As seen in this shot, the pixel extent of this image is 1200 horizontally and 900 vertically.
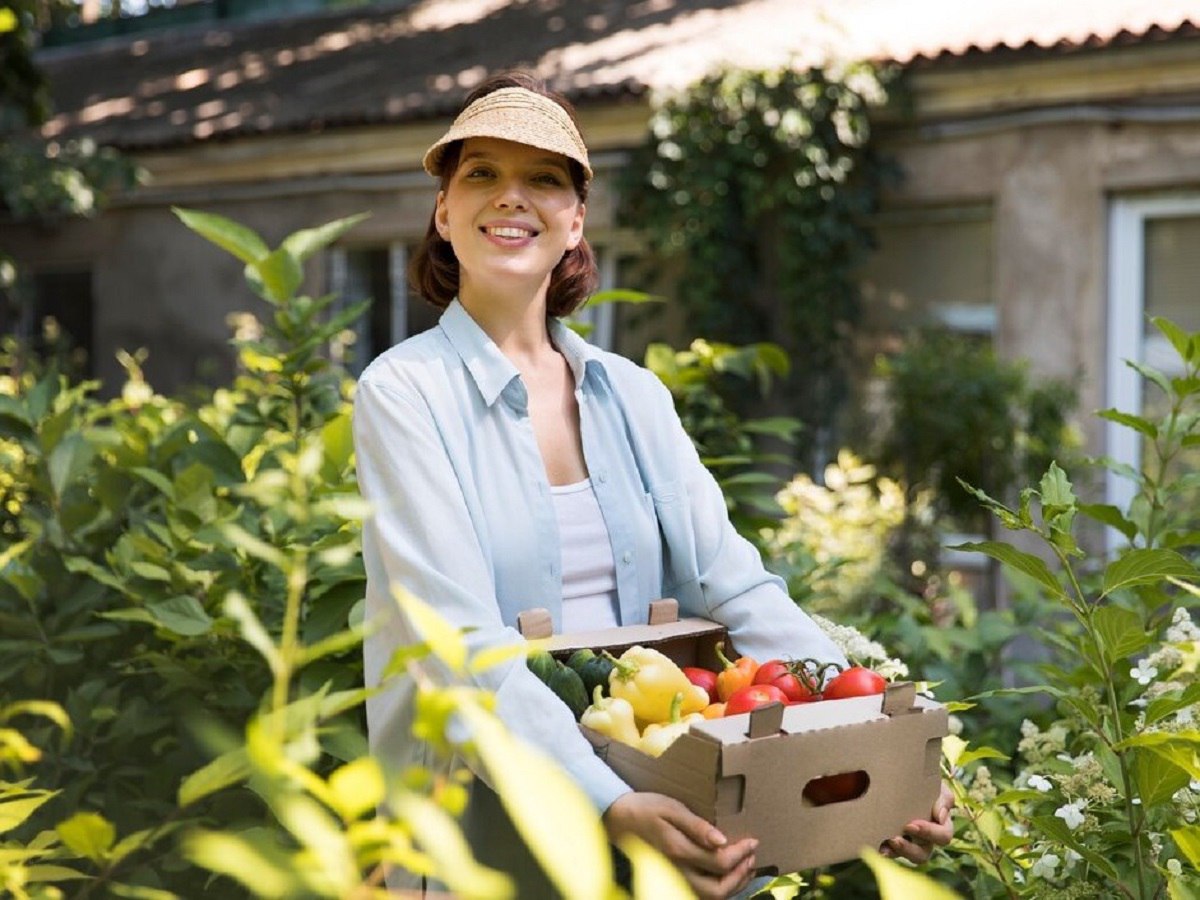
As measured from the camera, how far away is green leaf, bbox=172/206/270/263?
2867 millimetres

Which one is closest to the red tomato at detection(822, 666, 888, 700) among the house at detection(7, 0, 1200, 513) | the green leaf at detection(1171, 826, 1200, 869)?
the green leaf at detection(1171, 826, 1200, 869)

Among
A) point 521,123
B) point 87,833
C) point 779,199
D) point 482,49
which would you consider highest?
point 482,49

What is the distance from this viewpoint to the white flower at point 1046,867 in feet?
6.63

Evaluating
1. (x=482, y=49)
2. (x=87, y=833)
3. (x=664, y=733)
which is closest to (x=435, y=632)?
(x=87, y=833)

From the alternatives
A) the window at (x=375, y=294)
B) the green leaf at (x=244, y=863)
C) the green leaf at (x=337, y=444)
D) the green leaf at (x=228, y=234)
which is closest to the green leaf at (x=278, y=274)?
the green leaf at (x=228, y=234)

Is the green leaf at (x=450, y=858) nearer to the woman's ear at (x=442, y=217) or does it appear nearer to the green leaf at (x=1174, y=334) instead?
the woman's ear at (x=442, y=217)

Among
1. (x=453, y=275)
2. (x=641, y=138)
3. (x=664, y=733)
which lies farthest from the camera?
(x=641, y=138)

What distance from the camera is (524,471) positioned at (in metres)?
2.12

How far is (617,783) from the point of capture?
5.82ft

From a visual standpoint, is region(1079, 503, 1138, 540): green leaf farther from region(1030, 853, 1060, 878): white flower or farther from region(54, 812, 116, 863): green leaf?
region(54, 812, 116, 863): green leaf

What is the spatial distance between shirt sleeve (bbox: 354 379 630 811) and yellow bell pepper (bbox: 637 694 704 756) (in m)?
0.05

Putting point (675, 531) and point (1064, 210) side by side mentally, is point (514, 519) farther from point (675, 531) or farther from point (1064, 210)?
point (1064, 210)

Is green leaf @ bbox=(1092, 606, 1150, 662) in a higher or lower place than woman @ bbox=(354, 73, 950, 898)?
lower

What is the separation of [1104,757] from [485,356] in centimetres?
97
